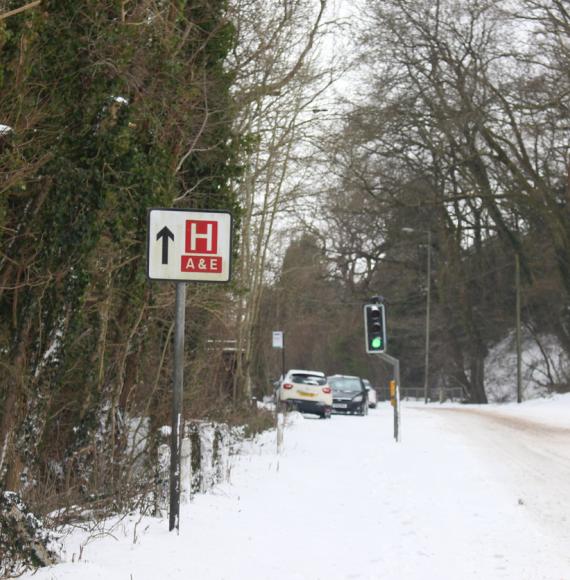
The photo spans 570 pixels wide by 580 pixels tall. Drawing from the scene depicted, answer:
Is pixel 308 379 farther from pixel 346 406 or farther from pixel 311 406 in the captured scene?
pixel 346 406

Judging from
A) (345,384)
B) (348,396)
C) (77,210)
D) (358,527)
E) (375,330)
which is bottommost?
(358,527)

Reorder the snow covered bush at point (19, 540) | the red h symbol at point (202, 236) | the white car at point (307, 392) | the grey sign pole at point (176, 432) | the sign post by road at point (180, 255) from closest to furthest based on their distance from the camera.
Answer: the snow covered bush at point (19, 540) < the grey sign pole at point (176, 432) < the sign post by road at point (180, 255) < the red h symbol at point (202, 236) < the white car at point (307, 392)

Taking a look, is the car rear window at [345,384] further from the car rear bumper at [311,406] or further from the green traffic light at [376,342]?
the green traffic light at [376,342]

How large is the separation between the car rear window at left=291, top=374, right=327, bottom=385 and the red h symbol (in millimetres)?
25795

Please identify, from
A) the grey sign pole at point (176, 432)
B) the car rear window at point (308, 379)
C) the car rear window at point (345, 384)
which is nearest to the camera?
the grey sign pole at point (176, 432)

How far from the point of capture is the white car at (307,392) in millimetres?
34938

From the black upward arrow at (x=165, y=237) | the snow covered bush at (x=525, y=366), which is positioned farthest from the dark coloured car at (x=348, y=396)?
the black upward arrow at (x=165, y=237)

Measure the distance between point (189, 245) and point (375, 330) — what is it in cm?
1282

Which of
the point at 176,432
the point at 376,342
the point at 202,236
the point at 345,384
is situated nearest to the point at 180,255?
the point at 202,236

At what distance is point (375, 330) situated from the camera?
22047mm

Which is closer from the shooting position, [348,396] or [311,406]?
[311,406]

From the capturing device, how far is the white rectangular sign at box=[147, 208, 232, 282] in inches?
372

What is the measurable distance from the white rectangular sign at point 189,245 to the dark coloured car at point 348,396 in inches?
1189

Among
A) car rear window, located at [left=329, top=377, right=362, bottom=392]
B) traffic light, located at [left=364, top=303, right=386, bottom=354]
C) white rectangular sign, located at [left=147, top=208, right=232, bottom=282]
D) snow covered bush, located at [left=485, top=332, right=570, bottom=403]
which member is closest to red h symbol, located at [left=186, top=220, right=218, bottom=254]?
Result: white rectangular sign, located at [left=147, top=208, right=232, bottom=282]
